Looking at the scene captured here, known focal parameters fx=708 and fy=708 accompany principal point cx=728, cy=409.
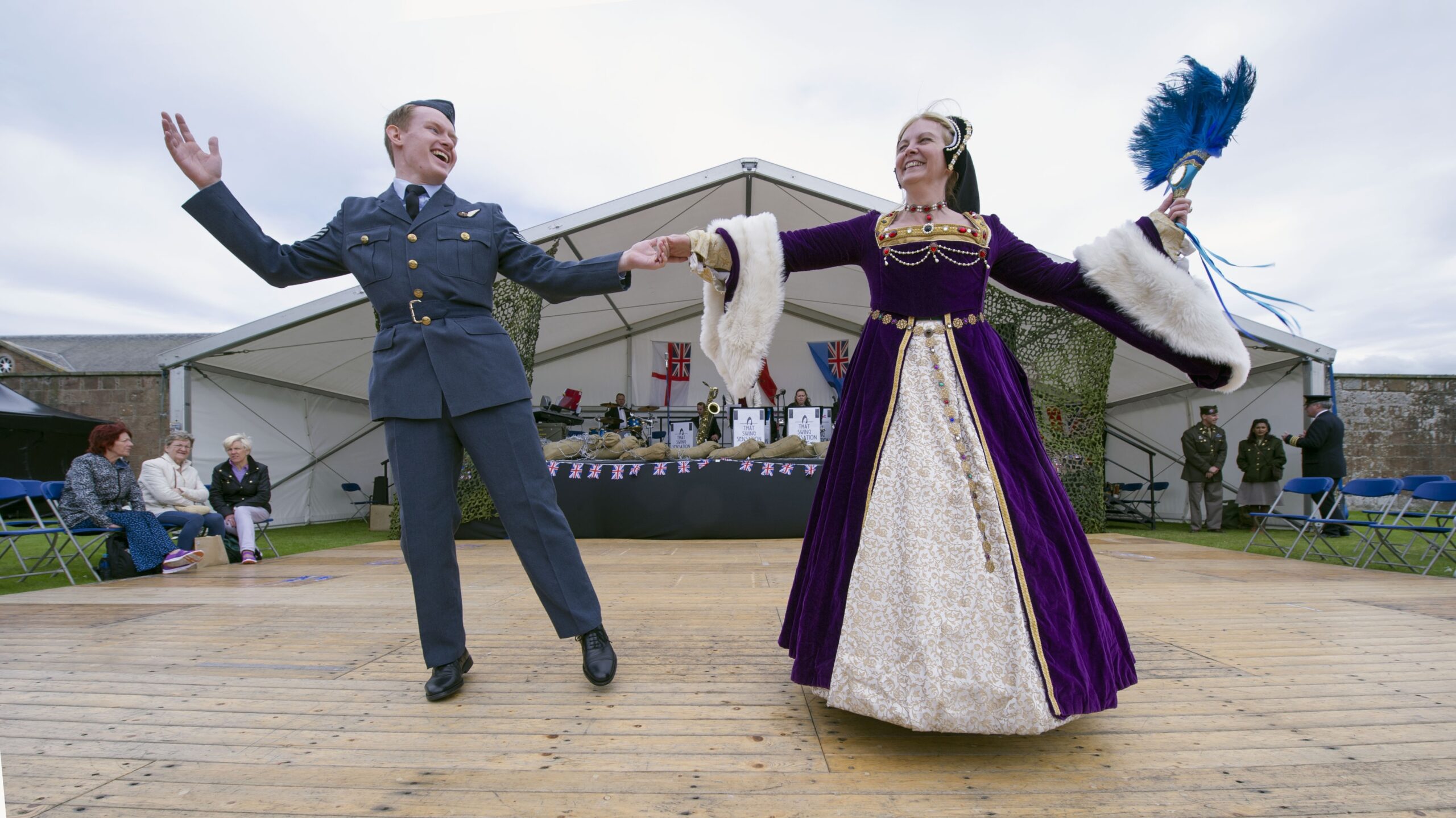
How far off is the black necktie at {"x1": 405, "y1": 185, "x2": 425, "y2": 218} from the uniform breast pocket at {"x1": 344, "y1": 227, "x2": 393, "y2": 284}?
0.08 m

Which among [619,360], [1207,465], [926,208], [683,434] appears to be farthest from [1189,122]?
[619,360]

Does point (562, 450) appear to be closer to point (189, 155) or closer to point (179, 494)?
point (179, 494)

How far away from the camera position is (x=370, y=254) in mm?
2027

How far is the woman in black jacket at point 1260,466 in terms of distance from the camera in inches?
326

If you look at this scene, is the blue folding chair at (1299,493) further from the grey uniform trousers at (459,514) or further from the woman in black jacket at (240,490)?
the woman in black jacket at (240,490)

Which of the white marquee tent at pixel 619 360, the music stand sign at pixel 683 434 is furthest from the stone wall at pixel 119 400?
the music stand sign at pixel 683 434

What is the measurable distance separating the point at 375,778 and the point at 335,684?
2.53ft

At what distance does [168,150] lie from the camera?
188 centimetres

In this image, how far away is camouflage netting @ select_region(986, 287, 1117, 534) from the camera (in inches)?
283

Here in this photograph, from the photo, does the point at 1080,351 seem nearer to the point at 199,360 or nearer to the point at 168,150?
the point at 168,150

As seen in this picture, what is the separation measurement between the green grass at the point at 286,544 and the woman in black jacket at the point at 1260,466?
10.0m

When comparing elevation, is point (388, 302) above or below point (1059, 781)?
above

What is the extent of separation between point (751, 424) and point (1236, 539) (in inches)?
211

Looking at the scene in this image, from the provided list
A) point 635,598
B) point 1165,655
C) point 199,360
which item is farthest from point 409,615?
point 199,360
